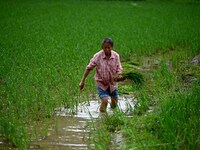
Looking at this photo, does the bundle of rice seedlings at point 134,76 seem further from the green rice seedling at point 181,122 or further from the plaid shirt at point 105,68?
the green rice seedling at point 181,122

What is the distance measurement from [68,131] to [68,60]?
14.5ft

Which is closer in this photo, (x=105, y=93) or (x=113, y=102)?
(x=105, y=93)

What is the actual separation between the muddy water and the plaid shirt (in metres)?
0.44

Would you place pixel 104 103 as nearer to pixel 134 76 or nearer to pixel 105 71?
pixel 105 71

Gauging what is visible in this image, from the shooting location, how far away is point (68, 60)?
30.1ft

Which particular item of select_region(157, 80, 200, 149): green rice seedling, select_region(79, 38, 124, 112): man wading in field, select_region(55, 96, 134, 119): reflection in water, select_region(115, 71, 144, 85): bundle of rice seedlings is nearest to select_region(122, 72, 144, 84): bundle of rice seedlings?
select_region(115, 71, 144, 85): bundle of rice seedlings

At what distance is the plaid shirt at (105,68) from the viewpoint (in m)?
5.70

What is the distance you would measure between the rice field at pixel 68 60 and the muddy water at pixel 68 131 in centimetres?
15

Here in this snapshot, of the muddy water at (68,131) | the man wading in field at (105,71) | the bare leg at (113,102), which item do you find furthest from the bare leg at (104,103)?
the bare leg at (113,102)

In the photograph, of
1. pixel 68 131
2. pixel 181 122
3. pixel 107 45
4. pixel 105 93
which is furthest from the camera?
pixel 105 93

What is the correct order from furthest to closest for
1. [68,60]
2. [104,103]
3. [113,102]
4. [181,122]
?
[68,60] < [113,102] < [104,103] < [181,122]

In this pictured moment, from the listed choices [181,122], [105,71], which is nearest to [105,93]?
[105,71]

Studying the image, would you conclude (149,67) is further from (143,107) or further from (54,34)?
(54,34)

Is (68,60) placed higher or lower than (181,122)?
higher
